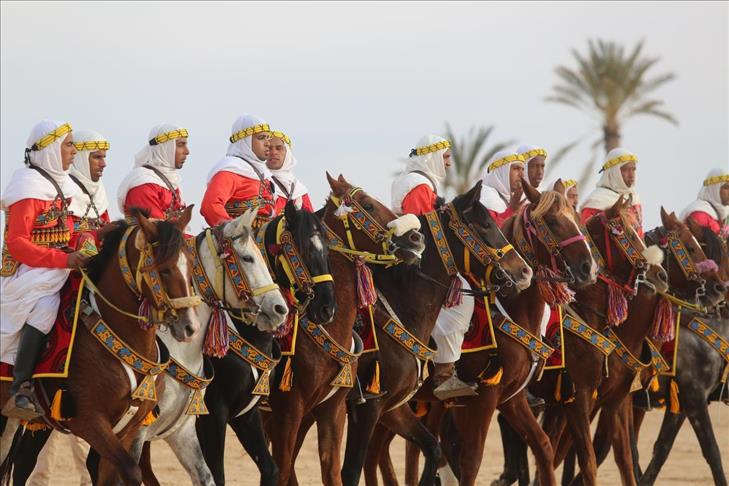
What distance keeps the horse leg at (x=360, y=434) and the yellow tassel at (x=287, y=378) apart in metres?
0.89

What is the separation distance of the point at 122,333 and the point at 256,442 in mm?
1610

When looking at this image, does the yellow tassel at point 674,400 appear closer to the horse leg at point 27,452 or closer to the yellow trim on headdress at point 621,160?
the yellow trim on headdress at point 621,160

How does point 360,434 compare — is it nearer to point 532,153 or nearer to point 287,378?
point 287,378

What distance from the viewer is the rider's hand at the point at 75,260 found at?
10.4 meters

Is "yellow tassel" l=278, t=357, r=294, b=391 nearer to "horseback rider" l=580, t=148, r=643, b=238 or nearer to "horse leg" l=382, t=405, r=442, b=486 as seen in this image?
"horse leg" l=382, t=405, r=442, b=486

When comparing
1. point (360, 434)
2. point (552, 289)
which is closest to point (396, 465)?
point (552, 289)

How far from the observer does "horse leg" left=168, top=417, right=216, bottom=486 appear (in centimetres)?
1062

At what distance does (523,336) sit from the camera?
43.2 ft

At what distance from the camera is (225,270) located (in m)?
11.0

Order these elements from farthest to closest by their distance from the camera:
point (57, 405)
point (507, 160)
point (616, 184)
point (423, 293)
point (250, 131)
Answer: point (616, 184), point (507, 160), point (250, 131), point (423, 293), point (57, 405)

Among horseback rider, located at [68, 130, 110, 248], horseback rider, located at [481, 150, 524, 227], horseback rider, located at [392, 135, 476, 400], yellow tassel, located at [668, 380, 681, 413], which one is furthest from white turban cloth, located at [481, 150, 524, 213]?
horseback rider, located at [68, 130, 110, 248]

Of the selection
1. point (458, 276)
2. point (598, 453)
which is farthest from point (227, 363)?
point (598, 453)

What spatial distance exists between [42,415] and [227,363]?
164cm

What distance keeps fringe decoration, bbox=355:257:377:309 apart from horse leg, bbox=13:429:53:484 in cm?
307
